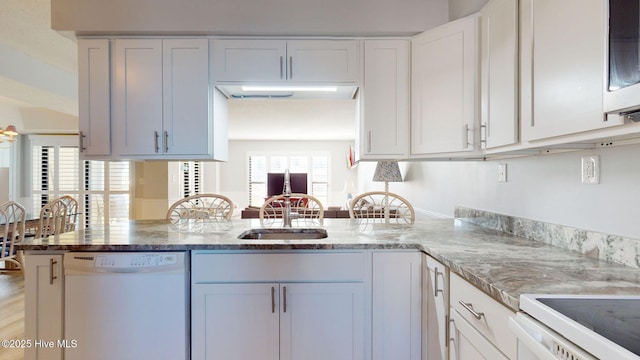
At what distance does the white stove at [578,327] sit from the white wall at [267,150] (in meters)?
7.59

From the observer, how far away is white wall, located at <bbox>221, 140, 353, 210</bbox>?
840cm

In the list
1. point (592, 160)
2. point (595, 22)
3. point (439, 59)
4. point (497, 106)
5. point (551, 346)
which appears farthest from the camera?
point (439, 59)

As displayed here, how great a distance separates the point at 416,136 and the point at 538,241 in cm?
93

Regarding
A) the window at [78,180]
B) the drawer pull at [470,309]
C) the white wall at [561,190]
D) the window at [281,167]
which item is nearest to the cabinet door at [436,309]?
the drawer pull at [470,309]

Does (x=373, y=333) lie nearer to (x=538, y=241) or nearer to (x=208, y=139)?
(x=538, y=241)

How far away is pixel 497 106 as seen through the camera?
158 centimetres

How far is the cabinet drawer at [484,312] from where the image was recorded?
0.98 meters

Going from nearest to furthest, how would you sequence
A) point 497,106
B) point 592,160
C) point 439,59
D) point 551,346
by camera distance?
point 551,346 → point 592,160 → point 497,106 → point 439,59

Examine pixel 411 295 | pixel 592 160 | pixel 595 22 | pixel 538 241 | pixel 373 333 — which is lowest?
pixel 373 333

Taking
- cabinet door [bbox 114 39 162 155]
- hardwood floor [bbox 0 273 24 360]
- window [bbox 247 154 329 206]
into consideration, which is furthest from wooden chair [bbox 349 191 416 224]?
window [bbox 247 154 329 206]

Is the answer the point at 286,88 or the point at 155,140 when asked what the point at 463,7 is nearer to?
the point at 286,88

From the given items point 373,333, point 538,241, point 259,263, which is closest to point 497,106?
point 538,241

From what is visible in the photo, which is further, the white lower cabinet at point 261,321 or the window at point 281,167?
the window at point 281,167

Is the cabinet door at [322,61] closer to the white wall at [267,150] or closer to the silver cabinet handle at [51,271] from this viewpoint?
the silver cabinet handle at [51,271]
